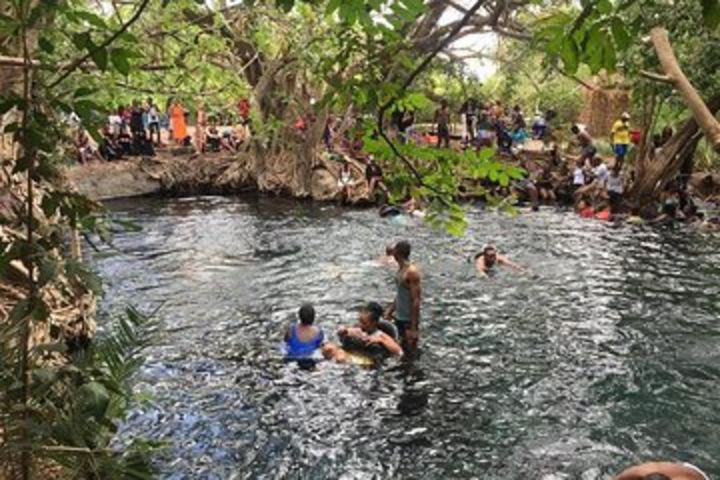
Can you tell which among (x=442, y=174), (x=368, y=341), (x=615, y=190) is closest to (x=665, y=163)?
(x=615, y=190)

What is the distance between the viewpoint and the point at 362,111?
3824mm

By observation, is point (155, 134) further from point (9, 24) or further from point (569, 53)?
Result: point (569, 53)

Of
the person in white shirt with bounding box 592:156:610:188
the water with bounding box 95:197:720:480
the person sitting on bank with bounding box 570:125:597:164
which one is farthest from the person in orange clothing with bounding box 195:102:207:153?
the person in white shirt with bounding box 592:156:610:188

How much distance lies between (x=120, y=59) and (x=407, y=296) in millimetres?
7590

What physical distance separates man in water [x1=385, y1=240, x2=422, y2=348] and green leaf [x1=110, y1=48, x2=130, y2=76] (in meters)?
7.28

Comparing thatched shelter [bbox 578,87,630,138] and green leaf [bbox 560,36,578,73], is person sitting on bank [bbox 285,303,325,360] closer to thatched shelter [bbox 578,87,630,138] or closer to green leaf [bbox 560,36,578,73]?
green leaf [bbox 560,36,578,73]

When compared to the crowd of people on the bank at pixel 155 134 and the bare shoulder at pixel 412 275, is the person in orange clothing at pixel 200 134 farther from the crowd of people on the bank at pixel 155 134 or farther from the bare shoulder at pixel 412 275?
the bare shoulder at pixel 412 275

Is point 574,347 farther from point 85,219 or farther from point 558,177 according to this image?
point 558,177

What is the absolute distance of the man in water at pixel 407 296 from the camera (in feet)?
32.3

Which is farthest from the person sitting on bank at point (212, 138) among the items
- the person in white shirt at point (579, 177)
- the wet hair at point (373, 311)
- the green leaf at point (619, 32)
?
the green leaf at point (619, 32)

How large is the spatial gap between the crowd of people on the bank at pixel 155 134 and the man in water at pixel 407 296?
1742 cm

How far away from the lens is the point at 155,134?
30.0 meters

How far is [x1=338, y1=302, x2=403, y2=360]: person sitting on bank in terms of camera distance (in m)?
9.96

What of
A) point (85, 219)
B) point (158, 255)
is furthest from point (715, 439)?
point (158, 255)
